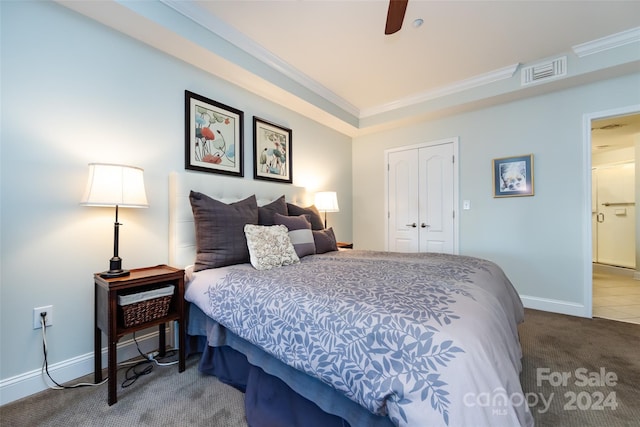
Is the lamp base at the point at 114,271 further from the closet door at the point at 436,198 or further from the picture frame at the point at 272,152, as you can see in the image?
the closet door at the point at 436,198

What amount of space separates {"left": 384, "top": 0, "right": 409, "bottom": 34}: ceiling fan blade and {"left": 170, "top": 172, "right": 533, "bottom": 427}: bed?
147 centimetres

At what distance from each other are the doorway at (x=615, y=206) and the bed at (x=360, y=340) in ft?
13.6

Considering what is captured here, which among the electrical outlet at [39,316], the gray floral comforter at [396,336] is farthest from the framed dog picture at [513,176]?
the electrical outlet at [39,316]

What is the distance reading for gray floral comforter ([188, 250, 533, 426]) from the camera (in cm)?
75

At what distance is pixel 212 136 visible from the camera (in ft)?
7.95

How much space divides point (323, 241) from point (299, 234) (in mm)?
338

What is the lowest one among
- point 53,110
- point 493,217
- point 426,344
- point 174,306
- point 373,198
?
point 174,306

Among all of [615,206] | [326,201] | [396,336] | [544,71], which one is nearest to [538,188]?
[544,71]

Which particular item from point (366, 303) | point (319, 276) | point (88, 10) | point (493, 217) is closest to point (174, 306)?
point (319, 276)

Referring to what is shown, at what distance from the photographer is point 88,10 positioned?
1.70m

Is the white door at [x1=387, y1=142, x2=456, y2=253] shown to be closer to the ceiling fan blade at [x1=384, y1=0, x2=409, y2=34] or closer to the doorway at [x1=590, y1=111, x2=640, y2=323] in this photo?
the ceiling fan blade at [x1=384, y1=0, x2=409, y2=34]

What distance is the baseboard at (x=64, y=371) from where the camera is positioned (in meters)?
1.45

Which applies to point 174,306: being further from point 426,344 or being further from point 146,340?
point 426,344

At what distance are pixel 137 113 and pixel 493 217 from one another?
3785 mm
